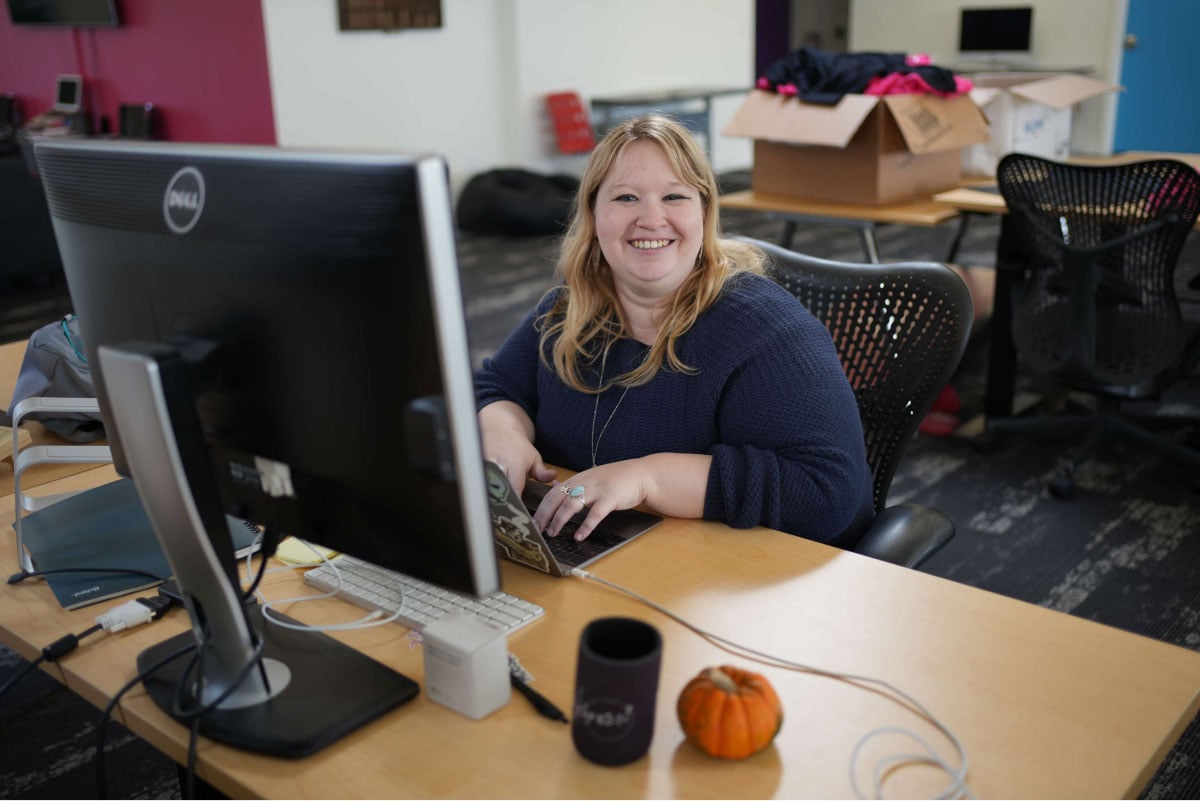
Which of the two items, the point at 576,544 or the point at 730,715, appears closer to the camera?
the point at 730,715

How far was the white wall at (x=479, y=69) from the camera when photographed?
6.23m

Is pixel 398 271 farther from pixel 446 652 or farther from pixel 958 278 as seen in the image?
pixel 958 278

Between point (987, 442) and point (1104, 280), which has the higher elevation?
point (1104, 280)

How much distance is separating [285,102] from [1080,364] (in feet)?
15.3

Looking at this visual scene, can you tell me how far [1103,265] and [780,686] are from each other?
224 centimetres

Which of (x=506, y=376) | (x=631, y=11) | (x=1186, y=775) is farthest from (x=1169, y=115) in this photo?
(x=506, y=376)

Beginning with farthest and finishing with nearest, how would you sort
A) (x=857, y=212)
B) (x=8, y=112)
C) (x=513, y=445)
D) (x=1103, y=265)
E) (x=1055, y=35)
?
1. (x=1055, y=35)
2. (x=8, y=112)
3. (x=857, y=212)
4. (x=1103, y=265)
5. (x=513, y=445)

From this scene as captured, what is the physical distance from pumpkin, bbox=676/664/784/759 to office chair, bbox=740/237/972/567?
0.62m

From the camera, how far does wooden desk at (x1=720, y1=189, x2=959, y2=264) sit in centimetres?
346

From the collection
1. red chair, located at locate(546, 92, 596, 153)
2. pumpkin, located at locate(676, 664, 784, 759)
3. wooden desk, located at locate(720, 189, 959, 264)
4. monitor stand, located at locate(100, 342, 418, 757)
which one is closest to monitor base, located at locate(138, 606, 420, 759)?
monitor stand, located at locate(100, 342, 418, 757)

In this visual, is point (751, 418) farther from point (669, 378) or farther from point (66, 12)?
point (66, 12)

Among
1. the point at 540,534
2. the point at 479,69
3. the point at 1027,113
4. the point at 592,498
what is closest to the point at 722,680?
the point at 540,534

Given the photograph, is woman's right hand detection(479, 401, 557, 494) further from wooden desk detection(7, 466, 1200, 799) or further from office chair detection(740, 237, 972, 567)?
office chair detection(740, 237, 972, 567)

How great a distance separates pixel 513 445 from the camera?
1562 mm
